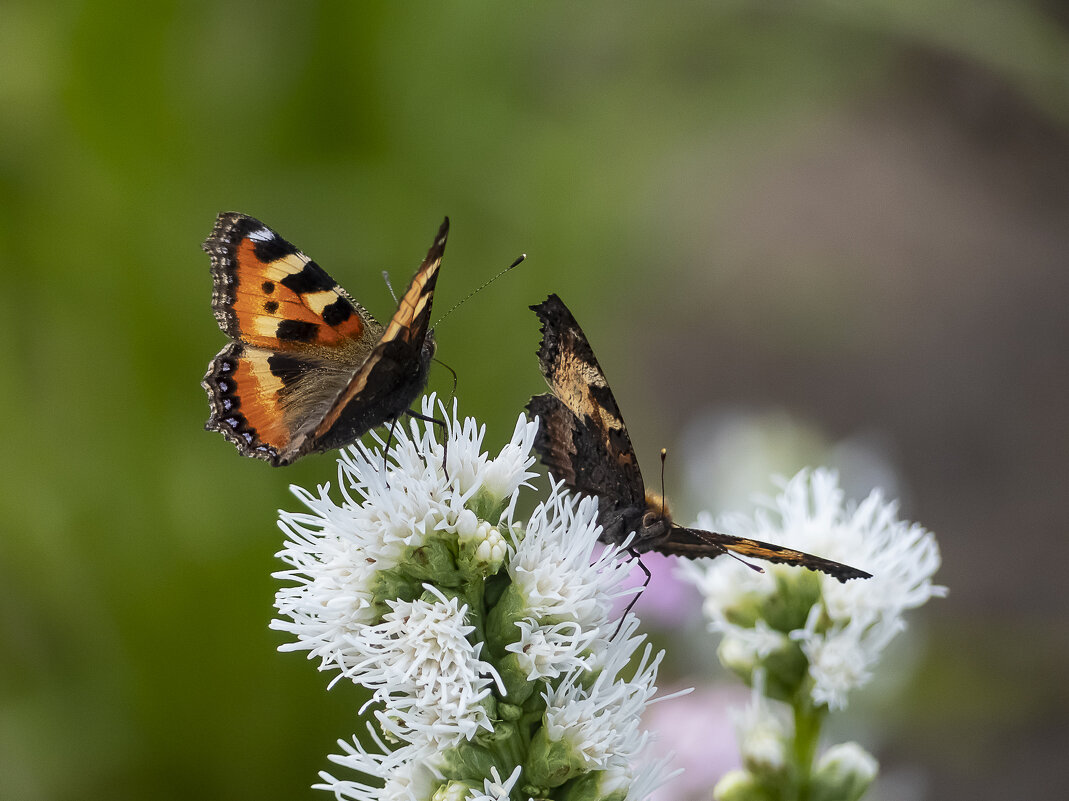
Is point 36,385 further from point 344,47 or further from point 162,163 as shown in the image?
point 344,47

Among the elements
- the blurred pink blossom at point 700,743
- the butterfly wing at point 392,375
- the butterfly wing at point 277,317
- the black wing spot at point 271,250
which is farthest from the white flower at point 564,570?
the blurred pink blossom at point 700,743

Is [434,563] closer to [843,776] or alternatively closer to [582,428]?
[582,428]

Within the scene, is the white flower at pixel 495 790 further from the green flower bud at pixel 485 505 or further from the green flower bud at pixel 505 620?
the green flower bud at pixel 485 505

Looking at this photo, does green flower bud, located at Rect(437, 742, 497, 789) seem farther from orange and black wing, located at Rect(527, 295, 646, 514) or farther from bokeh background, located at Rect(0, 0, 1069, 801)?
bokeh background, located at Rect(0, 0, 1069, 801)

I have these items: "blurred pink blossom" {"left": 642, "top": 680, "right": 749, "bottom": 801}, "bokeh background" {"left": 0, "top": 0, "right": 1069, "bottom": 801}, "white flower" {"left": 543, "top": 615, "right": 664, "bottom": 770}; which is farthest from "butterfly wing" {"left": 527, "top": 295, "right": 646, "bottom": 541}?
"bokeh background" {"left": 0, "top": 0, "right": 1069, "bottom": 801}

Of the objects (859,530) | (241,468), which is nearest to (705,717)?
(859,530)

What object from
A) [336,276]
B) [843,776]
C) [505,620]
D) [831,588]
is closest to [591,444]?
[505,620]
